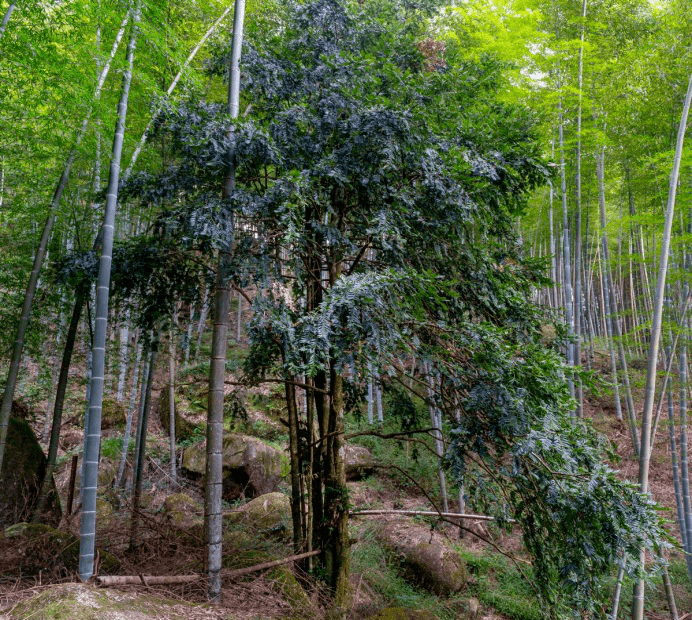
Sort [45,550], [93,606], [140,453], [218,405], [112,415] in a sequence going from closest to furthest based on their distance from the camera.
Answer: [93,606] < [218,405] < [45,550] < [140,453] < [112,415]

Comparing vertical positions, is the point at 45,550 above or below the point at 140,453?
below

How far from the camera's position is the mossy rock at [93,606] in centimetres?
221

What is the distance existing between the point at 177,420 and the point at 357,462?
3.74 meters

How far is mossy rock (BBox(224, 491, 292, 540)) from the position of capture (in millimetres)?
5152

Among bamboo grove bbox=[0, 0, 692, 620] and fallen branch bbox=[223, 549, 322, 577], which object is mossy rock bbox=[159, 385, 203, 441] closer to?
bamboo grove bbox=[0, 0, 692, 620]

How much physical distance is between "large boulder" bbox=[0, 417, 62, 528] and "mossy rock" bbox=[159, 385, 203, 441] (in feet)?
12.6

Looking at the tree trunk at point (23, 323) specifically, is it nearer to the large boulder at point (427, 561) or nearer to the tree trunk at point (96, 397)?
the tree trunk at point (96, 397)

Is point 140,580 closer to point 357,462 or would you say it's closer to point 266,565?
point 266,565

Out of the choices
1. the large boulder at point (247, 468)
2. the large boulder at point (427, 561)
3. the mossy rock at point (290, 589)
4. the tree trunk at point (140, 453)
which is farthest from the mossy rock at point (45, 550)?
the large boulder at point (247, 468)

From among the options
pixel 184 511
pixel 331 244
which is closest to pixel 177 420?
pixel 184 511

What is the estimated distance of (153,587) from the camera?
2.96m

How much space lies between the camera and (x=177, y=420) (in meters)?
9.32

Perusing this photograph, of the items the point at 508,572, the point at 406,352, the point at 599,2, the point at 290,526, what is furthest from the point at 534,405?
the point at 599,2

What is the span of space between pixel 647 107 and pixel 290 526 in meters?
6.79
